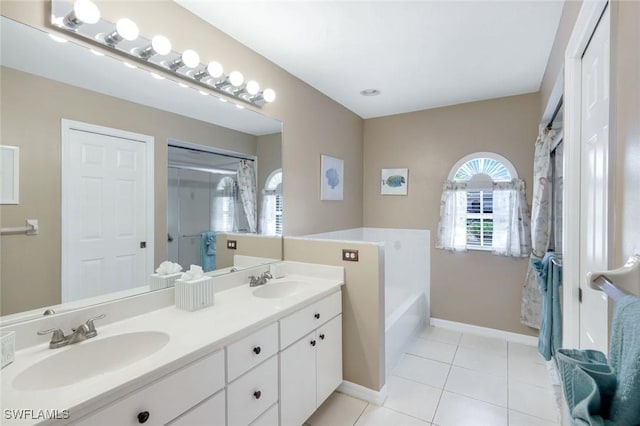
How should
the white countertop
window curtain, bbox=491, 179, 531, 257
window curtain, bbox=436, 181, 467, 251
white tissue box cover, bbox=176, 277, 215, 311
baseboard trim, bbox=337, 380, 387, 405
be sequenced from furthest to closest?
window curtain, bbox=436, 181, 467, 251, window curtain, bbox=491, 179, 531, 257, baseboard trim, bbox=337, 380, 387, 405, white tissue box cover, bbox=176, 277, 215, 311, the white countertop

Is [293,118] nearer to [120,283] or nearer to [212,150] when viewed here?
[212,150]

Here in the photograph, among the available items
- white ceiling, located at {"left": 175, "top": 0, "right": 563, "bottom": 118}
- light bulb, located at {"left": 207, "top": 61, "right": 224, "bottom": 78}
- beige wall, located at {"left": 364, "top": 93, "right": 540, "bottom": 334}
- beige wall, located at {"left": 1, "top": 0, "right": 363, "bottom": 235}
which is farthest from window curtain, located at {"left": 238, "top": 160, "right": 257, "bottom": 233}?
beige wall, located at {"left": 364, "top": 93, "right": 540, "bottom": 334}

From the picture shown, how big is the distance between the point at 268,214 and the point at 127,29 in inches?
57.3

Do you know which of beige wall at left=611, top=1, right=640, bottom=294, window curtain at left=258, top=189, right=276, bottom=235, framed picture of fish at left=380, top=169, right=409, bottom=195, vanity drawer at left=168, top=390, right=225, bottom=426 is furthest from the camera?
framed picture of fish at left=380, top=169, right=409, bottom=195

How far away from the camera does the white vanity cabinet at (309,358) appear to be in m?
1.67

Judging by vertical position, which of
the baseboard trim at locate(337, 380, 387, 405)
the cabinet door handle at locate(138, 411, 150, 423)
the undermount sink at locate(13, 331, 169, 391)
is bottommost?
the baseboard trim at locate(337, 380, 387, 405)

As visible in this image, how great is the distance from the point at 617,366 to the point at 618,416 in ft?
0.34

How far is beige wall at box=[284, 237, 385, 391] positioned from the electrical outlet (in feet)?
0.08

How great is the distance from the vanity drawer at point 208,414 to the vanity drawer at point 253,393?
0.11 feet

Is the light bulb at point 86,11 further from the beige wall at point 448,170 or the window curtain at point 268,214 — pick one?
the beige wall at point 448,170

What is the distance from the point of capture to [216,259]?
6.73 ft

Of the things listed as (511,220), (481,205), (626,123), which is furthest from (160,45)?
(511,220)

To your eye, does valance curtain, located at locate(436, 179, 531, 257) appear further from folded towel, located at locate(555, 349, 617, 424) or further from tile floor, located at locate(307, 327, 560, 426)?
folded towel, located at locate(555, 349, 617, 424)

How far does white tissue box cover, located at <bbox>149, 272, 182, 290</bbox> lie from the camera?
5.36ft
